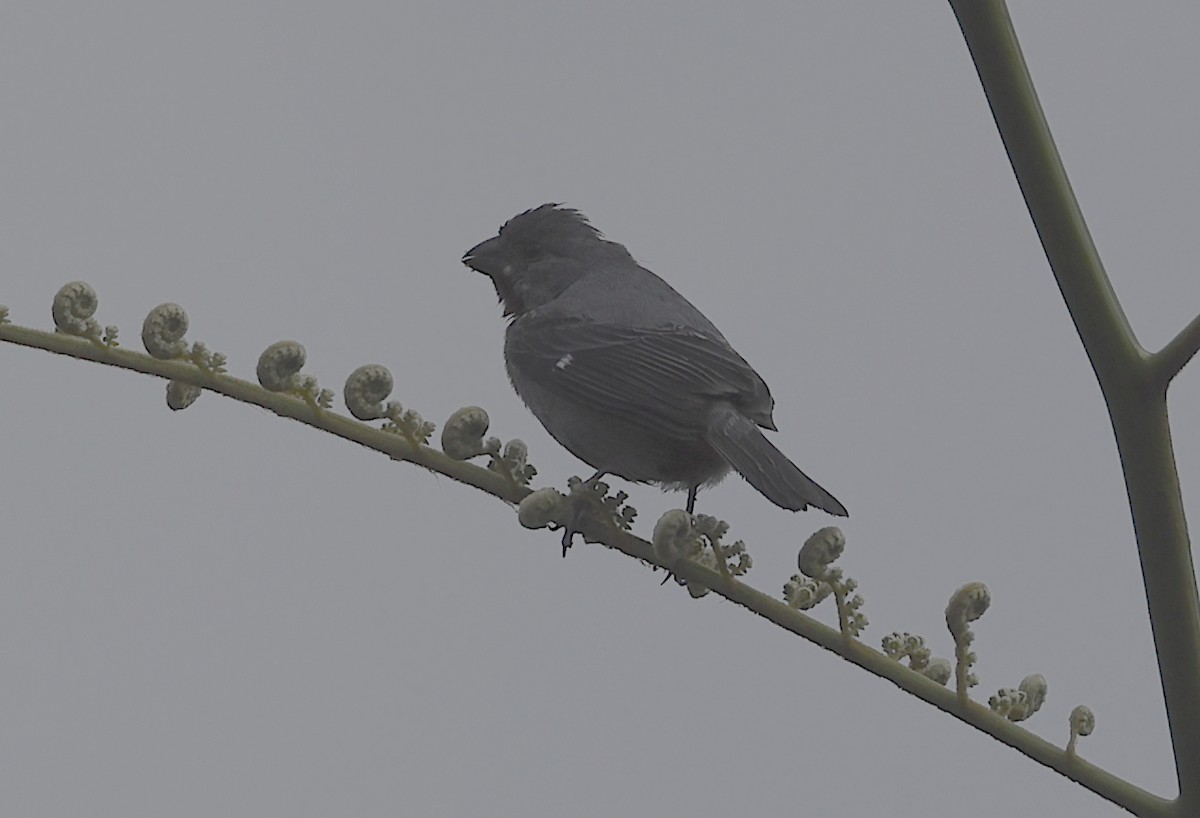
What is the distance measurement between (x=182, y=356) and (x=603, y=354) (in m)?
1.39

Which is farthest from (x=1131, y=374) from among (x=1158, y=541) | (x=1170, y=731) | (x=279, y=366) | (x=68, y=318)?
(x=68, y=318)

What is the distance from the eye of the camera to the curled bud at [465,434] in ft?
3.65

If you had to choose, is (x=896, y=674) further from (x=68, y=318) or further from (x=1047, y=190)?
(x=68, y=318)

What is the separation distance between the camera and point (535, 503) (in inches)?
42.7

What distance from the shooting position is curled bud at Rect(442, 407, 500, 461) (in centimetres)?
111

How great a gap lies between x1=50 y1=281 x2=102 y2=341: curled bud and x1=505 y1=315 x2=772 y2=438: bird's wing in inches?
48.7

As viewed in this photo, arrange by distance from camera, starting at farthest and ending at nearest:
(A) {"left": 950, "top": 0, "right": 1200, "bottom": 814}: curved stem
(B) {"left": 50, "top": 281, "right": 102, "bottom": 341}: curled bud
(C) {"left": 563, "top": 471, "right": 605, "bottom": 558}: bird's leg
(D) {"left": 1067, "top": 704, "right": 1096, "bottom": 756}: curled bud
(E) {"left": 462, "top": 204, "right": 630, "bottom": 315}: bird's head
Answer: (E) {"left": 462, "top": 204, "right": 630, "bottom": 315}: bird's head
(C) {"left": 563, "top": 471, "right": 605, "bottom": 558}: bird's leg
(B) {"left": 50, "top": 281, "right": 102, "bottom": 341}: curled bud
(D) {"left": 1067, "top": 704, "right": 1096, "bottom": 756}: curled bud
(A) {"left": 950, "top": 0, "right": 1200, "bottom": 814}: curved stem

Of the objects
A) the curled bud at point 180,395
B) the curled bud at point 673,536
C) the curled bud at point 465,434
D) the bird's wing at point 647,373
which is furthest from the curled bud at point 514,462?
the bird's wing at point 647,373

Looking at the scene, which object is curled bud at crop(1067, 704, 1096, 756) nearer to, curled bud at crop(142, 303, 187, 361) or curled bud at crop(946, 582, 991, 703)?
curled bud at crop(946, 582, 991, 703)

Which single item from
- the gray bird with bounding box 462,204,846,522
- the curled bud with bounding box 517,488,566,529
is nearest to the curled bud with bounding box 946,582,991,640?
the curled bud with bounding box 517,488,566,529

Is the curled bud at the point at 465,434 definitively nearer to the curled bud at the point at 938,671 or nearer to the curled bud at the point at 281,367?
the curled bud at the point at 281,367

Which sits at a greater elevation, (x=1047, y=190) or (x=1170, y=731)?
(x=1047, y=190)

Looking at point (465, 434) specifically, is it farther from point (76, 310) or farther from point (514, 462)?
point (76, 310)

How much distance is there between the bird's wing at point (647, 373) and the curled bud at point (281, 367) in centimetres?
118
